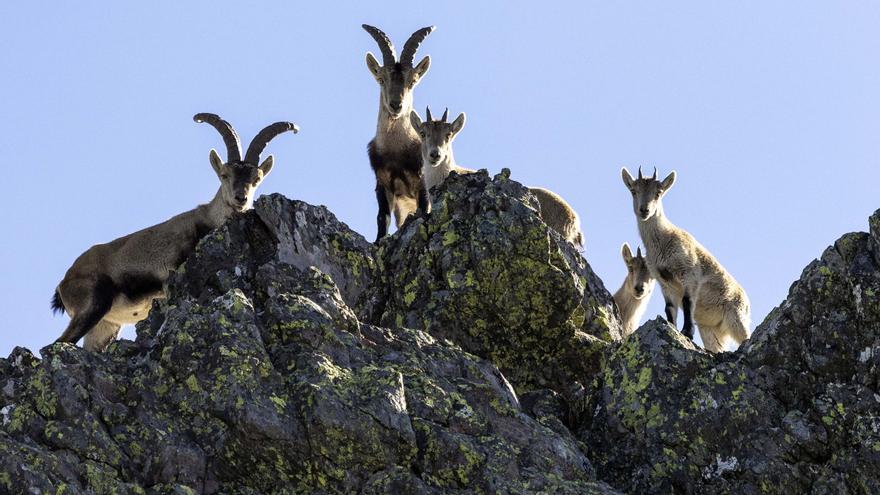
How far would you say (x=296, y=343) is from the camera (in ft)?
35.2

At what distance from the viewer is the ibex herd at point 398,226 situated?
59.6 feet

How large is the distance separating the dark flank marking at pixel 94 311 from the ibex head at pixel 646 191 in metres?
6.67

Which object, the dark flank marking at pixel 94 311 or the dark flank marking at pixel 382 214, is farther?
the dark flank marking at pixel 382 214

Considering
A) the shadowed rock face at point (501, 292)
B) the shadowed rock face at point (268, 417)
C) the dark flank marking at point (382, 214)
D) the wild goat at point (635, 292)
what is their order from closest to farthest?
→ 1. the shadowed rock face at point (268, 417)
2. the shadowed rock face at point (501, 292)
3. the dark flank marking at point (382, 214)
4. the wild goat at point (635, 292)

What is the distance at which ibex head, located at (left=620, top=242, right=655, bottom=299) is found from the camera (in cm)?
2022

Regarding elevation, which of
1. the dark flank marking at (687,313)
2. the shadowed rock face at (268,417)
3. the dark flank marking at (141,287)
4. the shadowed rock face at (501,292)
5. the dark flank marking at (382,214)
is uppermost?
the dark flank marking at (382,214)

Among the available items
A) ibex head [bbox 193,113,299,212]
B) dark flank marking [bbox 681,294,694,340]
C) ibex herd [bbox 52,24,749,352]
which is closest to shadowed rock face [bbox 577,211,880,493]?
ibex herd [bbox 52,24,749,352]

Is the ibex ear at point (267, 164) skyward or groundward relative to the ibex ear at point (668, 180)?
groundward

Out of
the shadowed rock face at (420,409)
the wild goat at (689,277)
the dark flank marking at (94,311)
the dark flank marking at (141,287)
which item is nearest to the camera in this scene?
the shadowed rock face at (420,409)

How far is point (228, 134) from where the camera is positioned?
1950 centimetres

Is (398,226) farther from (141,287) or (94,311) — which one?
(94,311)

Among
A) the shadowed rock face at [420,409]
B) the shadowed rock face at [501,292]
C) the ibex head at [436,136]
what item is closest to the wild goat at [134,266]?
the ibex head at [436,136]

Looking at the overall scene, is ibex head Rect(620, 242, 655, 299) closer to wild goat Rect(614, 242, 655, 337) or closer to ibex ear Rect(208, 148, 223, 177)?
wild goat Rect(614, 242, 655, 337)

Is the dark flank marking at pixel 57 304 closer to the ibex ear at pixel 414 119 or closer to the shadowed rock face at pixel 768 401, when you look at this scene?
the ibex ear at pixel 414 119
